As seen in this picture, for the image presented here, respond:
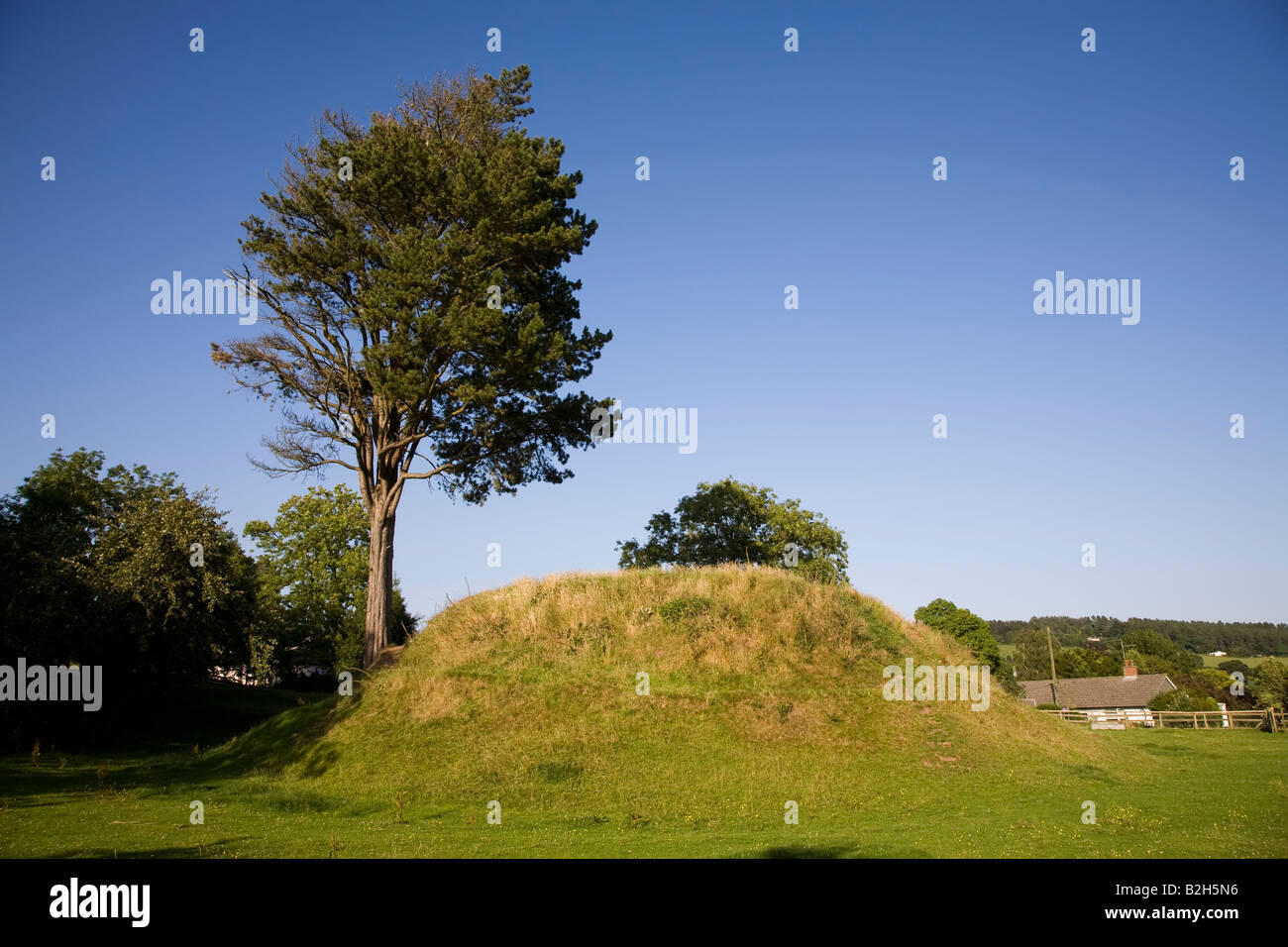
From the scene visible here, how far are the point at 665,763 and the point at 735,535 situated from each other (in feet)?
142

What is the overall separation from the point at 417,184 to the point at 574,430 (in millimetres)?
10914

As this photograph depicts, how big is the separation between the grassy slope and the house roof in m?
50.7

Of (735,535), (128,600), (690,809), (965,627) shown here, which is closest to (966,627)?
(965,627)

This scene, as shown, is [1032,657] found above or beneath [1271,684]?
beneath

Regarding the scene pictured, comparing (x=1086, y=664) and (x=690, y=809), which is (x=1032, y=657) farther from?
(x=690, y=809)

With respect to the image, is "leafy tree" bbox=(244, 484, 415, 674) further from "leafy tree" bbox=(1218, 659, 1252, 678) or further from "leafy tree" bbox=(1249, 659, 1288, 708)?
"leafy tree" bbox=(1218, 659, 1252, 678)

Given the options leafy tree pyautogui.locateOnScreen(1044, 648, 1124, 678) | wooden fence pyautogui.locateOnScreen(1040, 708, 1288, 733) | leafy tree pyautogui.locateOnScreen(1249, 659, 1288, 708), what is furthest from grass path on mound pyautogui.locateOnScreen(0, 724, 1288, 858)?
leafy tree pyautogui.locateOnScreen(1044, 648, 1124, 678)

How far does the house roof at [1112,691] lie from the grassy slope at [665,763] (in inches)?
1997

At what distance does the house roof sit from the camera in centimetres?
7762

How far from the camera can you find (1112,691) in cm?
8106
